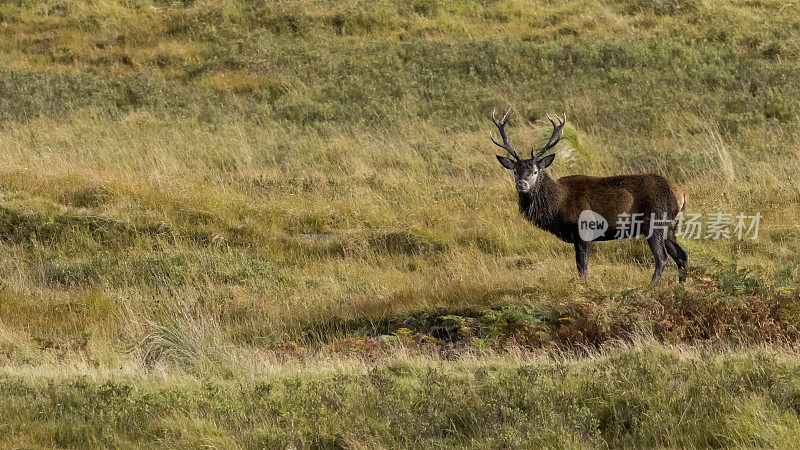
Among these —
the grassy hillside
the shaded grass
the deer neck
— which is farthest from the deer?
the shaded grass

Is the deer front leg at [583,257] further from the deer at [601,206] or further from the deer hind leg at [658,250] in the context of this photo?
the deer hind leg at [658,250]

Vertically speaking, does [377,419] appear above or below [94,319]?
above

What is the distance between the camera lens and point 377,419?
6.53m

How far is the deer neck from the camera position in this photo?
1073 cm

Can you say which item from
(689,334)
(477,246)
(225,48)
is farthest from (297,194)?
(225,48)

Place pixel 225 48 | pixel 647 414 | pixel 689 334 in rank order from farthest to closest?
1. pixel 225 48
2. pixel 689 334
3. pixel 647 414

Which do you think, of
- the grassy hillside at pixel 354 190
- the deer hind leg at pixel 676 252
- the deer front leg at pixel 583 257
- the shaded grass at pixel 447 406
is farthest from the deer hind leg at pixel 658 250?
the shaded grass at pixel 447 406

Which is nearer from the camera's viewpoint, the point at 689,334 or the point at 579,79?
the point at 689,334

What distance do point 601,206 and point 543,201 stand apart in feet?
2.19

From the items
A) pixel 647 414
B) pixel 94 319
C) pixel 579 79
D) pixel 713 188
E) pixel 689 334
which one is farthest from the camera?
pixel 579 79

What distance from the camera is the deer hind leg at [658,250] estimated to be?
1069cm

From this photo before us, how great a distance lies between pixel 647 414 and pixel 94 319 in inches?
264

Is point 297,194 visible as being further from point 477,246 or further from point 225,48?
point 225,48

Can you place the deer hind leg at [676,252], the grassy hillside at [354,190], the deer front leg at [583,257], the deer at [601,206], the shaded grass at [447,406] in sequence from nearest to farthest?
the shaded grass at [447,406], the grassy hillside at [354,190], the deer at [601,206], the deer front leg at [583,257], the deer hind leg at [676,252]
